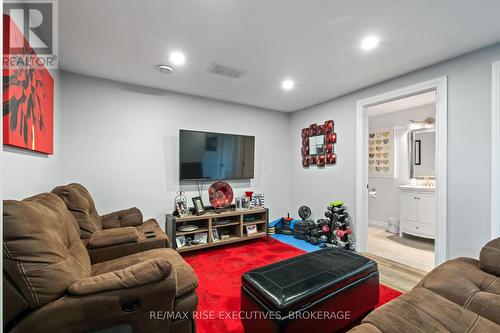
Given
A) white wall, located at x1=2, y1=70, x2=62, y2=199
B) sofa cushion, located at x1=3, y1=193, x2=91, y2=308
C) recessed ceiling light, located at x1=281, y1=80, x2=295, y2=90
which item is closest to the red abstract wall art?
white wall, located at x1=2, y1=70, x2=62, y2=199

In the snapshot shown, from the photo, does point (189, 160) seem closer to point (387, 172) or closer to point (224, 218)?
point (224, 218)

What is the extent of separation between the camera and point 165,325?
3.95 ft

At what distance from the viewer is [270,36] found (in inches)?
77.1

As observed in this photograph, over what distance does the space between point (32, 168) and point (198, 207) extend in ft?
6.07

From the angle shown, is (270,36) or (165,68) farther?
(165,68)

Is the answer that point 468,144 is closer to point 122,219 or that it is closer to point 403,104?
point 403,104

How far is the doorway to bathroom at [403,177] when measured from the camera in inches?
139

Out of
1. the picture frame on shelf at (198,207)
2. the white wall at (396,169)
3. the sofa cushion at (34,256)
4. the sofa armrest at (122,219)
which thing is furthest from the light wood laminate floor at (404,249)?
the sofa cushion at (34,256)

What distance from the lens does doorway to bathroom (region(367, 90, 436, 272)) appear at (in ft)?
11.6

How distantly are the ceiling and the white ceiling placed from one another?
1.24 metres

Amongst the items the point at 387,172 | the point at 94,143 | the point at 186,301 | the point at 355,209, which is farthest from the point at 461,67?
the point at 94,143

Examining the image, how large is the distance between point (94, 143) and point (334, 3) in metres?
3.01

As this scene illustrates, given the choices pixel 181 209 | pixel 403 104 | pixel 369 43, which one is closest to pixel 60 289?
pixel 181 209

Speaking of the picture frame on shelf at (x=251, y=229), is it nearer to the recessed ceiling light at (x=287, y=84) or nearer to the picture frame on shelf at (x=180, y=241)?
the picture frame on shelf at (x=180, y=241)
